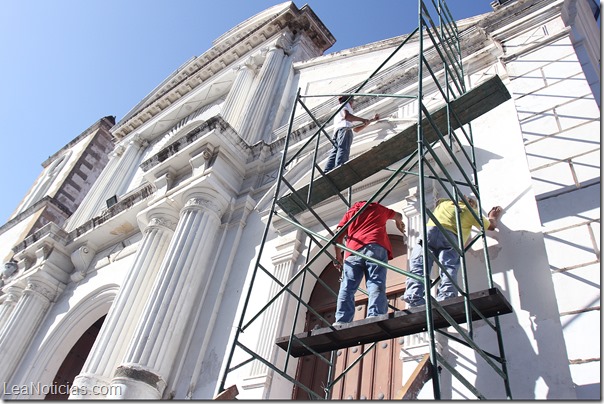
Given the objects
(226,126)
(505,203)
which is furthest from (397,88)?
(505,203)

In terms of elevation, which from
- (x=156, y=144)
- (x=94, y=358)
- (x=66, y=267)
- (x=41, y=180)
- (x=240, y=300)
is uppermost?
(x=41, y=180)

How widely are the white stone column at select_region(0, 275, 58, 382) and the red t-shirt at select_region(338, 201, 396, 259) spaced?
8.12 meters

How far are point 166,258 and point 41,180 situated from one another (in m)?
14.9

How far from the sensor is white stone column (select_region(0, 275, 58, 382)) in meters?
10.5

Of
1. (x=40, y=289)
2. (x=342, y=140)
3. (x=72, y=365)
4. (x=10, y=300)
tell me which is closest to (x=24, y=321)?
(x=40, y=289)

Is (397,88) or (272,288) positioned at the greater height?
(397,88)

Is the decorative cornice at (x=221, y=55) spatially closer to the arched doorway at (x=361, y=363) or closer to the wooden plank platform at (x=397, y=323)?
the arched doorway at (x=361, y=363)

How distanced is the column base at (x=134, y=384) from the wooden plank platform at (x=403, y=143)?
9.11ft

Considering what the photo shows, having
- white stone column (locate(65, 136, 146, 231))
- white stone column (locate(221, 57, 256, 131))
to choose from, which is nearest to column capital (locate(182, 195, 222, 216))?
white stone column (locate(221, 57, 256, 131))

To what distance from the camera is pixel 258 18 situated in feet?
54.1

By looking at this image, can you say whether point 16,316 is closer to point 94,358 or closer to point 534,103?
point 94,358

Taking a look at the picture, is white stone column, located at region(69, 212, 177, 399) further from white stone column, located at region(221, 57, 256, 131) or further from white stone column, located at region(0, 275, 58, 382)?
white stone column, located at region(0, 275, 58, 382)

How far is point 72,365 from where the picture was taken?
10414mm

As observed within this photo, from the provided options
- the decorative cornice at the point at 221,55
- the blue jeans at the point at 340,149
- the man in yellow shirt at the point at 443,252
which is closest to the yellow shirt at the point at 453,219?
the man in yellow shirt at the point at 443,252
